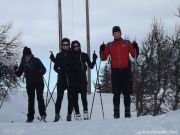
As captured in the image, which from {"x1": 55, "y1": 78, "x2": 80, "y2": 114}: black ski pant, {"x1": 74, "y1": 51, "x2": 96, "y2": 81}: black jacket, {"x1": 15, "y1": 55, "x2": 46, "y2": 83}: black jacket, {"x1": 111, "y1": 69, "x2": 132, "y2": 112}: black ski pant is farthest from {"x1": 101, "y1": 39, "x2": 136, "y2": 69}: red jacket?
{"x1": 15, "y1": 55, "x2": 46, "y2": 83}: black jacket

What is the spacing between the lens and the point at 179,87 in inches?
1273

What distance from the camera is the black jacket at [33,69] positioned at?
503 inches

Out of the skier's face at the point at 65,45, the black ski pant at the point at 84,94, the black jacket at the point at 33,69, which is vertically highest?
the skier's face at the point at 65,45

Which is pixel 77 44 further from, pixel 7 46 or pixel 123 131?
pixel 7 46

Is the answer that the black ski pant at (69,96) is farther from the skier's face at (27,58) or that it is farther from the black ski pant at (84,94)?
the skier's face at (27,58)

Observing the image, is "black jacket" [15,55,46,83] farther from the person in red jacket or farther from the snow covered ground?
the snow covered ground

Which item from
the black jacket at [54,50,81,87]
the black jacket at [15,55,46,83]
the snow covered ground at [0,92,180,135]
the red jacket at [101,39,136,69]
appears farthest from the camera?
the black jacket at [15,55,46,83]

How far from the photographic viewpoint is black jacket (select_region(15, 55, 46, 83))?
12.8m

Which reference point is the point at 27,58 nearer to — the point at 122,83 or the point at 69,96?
the point at 69,96

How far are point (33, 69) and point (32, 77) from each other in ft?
0.67

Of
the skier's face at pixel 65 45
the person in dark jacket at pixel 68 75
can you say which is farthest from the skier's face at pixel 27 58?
the skier's face at pixel 65 45

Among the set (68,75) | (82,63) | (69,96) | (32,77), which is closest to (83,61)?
(82,63)

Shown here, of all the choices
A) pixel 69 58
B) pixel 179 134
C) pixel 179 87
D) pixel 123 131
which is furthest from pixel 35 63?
pixel 179 87

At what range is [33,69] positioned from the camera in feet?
42.1
